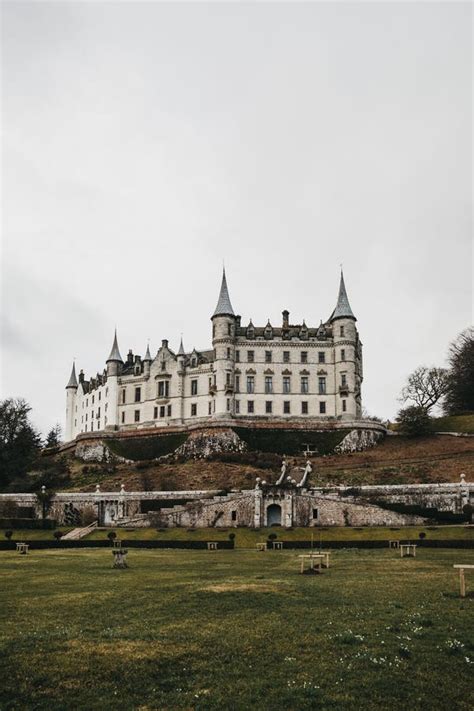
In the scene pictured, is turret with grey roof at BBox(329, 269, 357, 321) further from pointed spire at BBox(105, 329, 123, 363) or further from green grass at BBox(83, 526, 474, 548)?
green grass at BBox(83, 526, 474, 548)

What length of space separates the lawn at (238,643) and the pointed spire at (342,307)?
229ft

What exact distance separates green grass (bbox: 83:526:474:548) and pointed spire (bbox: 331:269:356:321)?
4496 cm

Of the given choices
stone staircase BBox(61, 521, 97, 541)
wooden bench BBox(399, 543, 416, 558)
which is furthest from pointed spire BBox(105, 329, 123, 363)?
wooden bench BBox(399, 543, 416, 558)

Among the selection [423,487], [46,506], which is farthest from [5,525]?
[423,487]

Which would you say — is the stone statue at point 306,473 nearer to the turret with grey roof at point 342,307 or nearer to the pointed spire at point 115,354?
the turret with grey roof at point 342,307

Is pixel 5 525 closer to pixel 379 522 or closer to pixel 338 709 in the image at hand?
pixel 379 522

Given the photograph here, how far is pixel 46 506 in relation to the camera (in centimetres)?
6575

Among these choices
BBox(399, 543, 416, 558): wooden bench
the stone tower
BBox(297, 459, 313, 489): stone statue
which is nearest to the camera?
BBox(399, 543, 416, 558): wooden bench

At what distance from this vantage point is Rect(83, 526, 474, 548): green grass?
148 ft

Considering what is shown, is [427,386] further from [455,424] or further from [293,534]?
[293,534]

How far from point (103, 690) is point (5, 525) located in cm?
5066

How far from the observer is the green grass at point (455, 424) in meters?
83.8

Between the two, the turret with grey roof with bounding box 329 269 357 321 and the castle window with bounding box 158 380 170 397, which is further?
the castle window with bounding box 158 380 170 397

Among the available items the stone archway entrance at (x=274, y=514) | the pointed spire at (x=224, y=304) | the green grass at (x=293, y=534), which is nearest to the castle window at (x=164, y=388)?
the pointed spire at (x=224, y=304)
